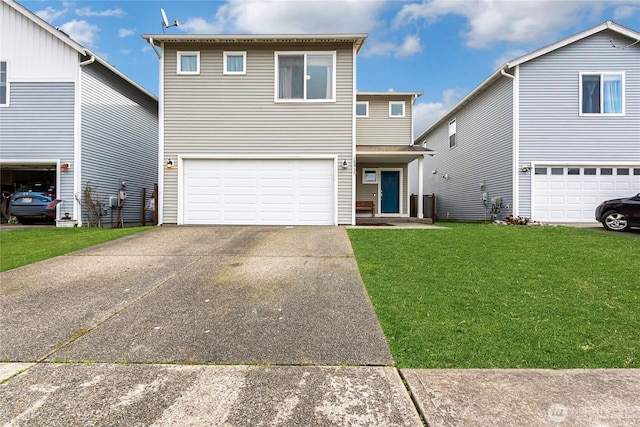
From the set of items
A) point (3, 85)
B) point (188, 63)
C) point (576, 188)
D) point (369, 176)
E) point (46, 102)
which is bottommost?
point (576, 188)

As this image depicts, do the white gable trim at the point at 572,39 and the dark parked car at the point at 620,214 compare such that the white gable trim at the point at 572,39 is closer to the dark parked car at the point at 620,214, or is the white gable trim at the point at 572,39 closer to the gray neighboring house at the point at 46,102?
the dark parked car at the point at 620,214

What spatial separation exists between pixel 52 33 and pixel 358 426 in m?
14.5

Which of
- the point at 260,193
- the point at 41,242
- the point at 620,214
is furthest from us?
the point at 260,193

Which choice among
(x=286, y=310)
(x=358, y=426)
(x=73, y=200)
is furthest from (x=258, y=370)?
(x=73, y=200)

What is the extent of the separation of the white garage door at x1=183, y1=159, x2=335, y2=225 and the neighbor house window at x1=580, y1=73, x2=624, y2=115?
30.9 ft

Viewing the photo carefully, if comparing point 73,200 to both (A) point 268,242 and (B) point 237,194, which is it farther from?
(A) point 268,242

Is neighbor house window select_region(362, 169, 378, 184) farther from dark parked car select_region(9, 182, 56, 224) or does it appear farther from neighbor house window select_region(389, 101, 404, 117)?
dark parked car select_region(9, 182, 56, 224)

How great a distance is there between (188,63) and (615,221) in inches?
545

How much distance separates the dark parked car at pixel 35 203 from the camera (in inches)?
435

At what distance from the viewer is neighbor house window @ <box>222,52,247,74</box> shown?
36.7ft

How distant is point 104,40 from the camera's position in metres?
A: 15.2

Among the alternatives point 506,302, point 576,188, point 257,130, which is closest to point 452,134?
point 576,188

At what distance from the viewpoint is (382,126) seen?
15.3 meters

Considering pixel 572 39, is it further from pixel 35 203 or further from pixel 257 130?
pixel 35 203
